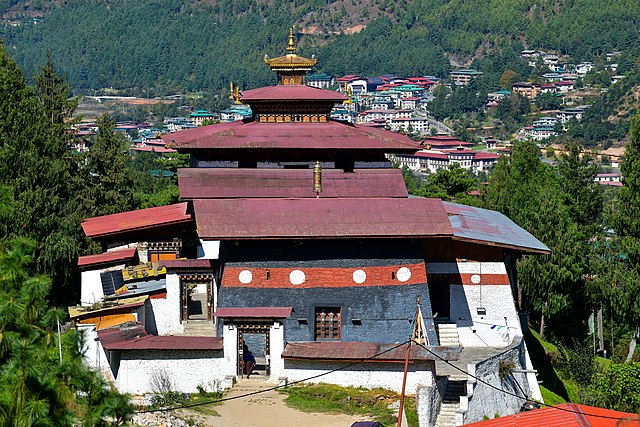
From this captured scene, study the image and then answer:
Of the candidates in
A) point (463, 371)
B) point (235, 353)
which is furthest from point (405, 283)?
point (235, 353)

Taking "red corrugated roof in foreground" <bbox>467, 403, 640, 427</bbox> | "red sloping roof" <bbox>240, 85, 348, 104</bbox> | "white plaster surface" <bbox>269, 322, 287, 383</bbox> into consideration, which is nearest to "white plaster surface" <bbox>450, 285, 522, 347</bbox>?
"white plaster surface" <bbox>269, 322, 287, 383</bbox>

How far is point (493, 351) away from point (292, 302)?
5722 millimetres

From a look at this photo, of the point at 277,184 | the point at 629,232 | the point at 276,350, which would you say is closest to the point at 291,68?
the point at 277,184

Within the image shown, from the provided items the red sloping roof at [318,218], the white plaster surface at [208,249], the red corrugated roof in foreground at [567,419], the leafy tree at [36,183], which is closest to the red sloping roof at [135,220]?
the white plaster surface at [208,249]

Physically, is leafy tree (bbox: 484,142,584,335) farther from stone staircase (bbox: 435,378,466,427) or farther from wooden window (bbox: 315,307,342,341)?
stone staircase (bbox: 435,378,466,427)

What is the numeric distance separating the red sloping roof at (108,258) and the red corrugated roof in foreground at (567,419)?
14.6 meters

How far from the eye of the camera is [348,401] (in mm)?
28953

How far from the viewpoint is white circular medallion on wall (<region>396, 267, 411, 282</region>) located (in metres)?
31.9

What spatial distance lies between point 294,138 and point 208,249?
14.2 feet

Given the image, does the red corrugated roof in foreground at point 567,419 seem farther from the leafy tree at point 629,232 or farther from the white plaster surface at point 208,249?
the leafy tree at point 629,232

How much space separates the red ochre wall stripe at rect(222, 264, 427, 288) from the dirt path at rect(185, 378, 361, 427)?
3268 mm

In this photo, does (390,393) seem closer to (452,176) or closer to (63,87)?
(63,87)

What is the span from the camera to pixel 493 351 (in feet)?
107

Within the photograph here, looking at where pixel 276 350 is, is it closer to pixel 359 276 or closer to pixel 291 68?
pixel 359 276
